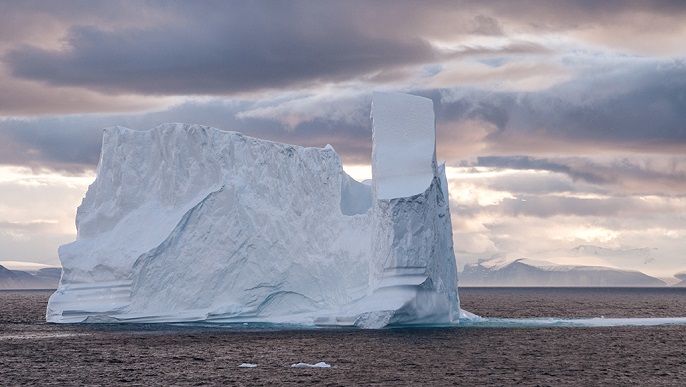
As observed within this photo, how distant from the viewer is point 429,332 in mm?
42656

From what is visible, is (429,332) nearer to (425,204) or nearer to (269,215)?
(425,204)

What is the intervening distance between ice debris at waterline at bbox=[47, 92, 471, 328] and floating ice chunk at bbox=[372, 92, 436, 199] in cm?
6

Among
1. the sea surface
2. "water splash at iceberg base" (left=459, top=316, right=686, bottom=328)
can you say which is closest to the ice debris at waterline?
the sea surface

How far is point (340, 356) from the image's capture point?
33031 millimetres

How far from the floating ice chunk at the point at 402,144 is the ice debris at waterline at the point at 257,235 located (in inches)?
2.2

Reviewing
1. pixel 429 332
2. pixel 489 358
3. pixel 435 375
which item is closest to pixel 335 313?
pixel 429 332

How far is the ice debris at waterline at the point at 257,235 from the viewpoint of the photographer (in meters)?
41.4

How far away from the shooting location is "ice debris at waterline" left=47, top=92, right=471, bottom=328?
4141 centimetres

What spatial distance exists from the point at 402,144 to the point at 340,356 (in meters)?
13.7

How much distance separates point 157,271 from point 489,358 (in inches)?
736

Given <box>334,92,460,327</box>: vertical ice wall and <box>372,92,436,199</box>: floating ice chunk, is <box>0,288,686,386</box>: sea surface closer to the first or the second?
<box>334,92,460,327</box>: vertical ice wall

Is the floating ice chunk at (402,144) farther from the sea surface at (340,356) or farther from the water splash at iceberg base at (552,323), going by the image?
the water splash at iceberg base at (552,323)

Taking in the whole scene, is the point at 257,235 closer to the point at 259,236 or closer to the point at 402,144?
the point at 259,236

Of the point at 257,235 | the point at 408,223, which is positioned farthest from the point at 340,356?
the point at 257,235
